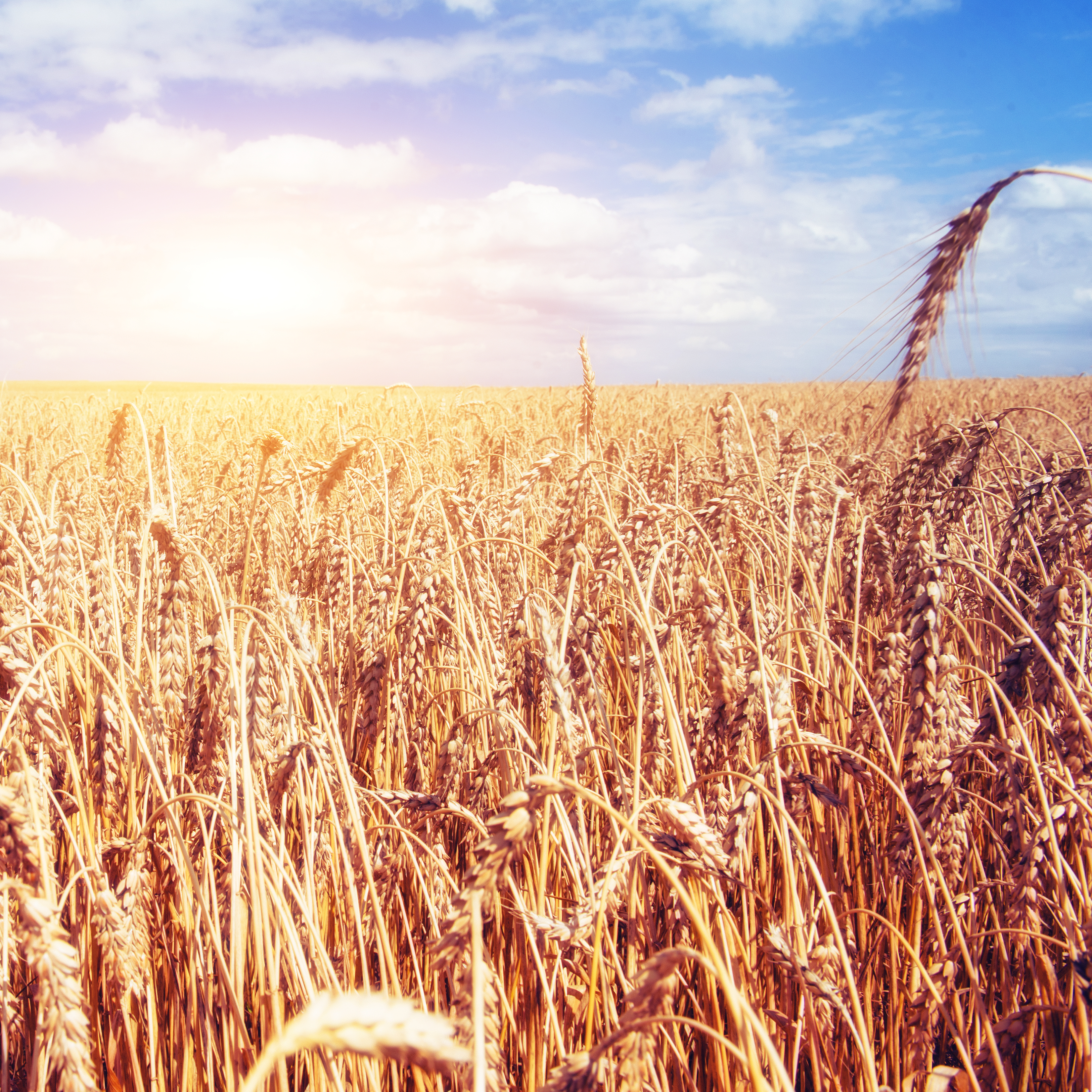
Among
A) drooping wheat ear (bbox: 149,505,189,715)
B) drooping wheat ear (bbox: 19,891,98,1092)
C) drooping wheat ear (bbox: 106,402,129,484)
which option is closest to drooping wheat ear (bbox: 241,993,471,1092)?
drooping wheat ear (bbox: 19,891,98,1092)

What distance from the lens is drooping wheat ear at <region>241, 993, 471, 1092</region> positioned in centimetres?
35

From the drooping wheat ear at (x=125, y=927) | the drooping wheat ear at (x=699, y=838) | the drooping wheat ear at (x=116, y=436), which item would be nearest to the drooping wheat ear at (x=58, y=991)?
the drooping wheat ear at (x=125, y=927)

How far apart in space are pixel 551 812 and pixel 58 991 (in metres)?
0.85

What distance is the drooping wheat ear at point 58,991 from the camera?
1.97ft

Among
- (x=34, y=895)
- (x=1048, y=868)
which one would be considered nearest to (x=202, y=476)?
(x=34, y=895)

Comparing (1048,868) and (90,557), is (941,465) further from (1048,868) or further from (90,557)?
(90,557)

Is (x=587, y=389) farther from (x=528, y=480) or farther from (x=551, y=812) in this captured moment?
(x=551, y=812)

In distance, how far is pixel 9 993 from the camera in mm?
1124

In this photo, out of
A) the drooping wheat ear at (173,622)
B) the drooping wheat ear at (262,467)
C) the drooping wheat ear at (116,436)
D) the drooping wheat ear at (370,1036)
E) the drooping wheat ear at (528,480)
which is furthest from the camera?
the drooping wheat ear at (116,436)

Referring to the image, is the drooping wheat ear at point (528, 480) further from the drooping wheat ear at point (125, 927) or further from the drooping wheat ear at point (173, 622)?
the drooping wheat ear at point (125, 927)

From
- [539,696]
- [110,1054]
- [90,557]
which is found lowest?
[110,1054]

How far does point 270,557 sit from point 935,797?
2.06 m

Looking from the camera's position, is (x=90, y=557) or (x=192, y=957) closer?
(x=192, y=957)

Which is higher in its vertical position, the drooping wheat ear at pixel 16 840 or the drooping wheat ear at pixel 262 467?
the drooping wheat ear at pixel 262 467
